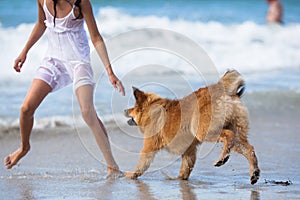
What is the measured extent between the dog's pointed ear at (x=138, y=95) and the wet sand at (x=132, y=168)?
28.1 inches

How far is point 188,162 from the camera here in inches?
228

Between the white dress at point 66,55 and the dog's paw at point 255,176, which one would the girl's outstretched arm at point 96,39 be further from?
the dog's paw at point 255,176

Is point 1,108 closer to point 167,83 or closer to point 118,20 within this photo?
point 167,83

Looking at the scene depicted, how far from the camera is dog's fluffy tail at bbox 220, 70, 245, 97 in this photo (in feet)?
17.6

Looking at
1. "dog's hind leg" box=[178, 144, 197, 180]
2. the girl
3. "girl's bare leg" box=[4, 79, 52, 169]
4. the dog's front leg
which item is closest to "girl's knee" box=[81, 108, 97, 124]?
the girl

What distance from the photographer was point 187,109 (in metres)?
5.53

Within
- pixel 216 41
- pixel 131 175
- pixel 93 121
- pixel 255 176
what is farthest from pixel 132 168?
pixel 216 41

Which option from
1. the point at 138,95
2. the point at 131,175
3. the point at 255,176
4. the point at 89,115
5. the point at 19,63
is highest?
the point at 19,63

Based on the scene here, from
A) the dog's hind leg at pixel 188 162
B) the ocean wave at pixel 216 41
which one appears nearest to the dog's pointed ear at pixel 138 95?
the dog's hind leg at pixel 188 162

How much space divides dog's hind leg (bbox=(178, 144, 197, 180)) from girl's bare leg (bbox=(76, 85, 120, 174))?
59 centimetres

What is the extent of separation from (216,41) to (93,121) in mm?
11836

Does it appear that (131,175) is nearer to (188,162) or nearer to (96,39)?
(188,162)

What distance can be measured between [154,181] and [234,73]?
1173 mm

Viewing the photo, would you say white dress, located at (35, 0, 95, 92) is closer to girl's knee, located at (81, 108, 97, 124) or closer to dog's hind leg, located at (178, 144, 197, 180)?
girl's knee, located at (81, 108, 97, 124)
